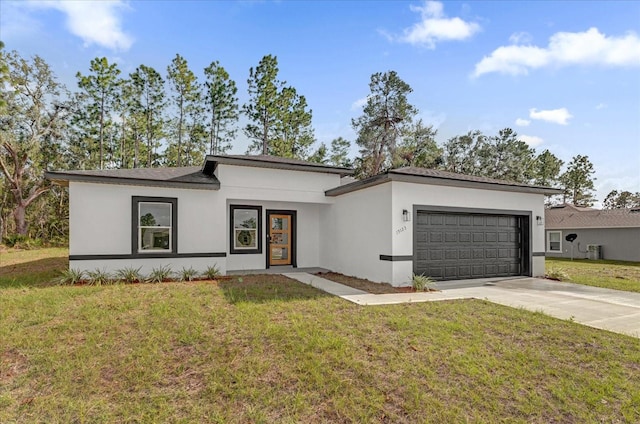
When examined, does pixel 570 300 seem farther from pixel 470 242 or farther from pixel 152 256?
pixel 152 256

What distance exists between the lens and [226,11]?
10773mm

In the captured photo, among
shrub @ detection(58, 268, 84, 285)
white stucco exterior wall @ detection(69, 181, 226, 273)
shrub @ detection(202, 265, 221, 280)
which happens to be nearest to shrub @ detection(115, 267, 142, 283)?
white stucco exterior wall @ detection(69, 181, 226, 273)

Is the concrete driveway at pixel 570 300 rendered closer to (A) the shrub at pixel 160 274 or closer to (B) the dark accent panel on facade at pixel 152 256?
(B) the dark accent panel on facade at pixel 152 256

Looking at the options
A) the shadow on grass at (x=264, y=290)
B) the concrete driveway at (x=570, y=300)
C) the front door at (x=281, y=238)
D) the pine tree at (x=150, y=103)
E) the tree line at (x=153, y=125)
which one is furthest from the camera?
the pine tree at (x=150, y=103)

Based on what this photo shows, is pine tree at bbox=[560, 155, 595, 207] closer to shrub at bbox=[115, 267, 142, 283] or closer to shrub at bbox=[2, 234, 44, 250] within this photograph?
shrub at bbox=[115, 267, 142, 283]

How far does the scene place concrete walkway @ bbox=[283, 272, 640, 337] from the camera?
595 cm

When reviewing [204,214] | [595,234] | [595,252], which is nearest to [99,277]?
[204,214]

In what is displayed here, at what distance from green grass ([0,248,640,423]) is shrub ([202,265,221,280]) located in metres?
3.76

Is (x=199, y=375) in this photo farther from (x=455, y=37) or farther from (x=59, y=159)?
(x=59, y=159)

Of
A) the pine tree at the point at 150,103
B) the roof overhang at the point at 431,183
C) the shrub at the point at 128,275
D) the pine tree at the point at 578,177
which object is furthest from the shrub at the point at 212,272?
the pine tree at the point at 578,177

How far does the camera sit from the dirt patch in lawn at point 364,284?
8328 mm

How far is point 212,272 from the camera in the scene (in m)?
10.1

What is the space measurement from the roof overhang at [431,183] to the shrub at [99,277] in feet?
22.5

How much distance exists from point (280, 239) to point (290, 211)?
109 centimetres
